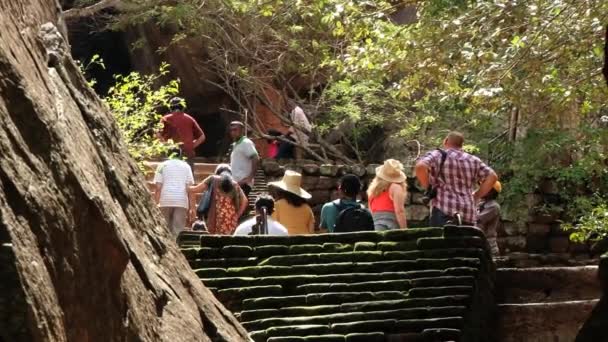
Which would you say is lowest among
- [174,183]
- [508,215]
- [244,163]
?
[508,215]

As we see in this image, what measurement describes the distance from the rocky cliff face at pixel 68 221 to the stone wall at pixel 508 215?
Result: 11979mm

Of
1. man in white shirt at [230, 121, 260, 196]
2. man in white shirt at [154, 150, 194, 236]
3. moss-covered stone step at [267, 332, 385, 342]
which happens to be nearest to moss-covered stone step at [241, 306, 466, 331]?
moss-covered stone step at [267, 332, 385, 342]

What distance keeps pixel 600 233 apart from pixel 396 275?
468cm

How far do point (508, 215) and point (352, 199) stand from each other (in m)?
7.28

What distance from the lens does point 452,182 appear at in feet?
38.0

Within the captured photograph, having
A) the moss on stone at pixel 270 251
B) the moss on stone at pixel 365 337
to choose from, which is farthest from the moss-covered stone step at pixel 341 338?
the moss on stone at pixel 270 251

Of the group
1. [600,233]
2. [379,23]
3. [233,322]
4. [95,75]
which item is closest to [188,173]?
[379,23]

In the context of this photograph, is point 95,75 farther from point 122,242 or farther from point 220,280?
point 122,242

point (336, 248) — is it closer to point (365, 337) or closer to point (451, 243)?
point (451, 243)

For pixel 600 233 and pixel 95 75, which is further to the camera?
pixel 95 75

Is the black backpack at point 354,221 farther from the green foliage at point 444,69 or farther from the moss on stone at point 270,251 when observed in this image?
the green foliage at point 444,69

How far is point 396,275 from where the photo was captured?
9961 millimetres

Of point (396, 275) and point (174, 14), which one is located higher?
point (174, 14)

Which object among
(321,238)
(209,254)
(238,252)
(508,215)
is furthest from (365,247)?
(508,215)
